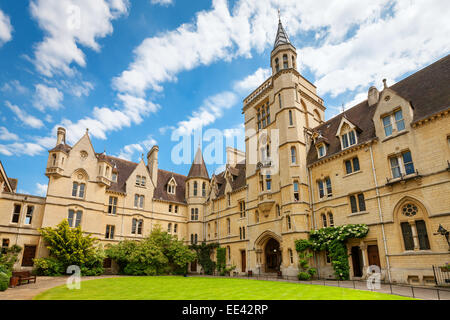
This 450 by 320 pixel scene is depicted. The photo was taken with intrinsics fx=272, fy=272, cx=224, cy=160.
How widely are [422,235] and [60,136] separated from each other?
1456 inches

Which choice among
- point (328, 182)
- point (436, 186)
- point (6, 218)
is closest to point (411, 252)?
point (436, 186)

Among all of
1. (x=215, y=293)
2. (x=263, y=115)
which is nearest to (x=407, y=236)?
(x=215, y=293)

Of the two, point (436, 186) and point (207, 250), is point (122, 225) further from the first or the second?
point (436, 186)

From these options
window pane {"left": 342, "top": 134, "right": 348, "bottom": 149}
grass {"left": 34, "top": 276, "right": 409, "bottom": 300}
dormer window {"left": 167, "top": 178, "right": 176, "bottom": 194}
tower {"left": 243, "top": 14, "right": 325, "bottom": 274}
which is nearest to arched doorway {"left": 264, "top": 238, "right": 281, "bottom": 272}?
tower {"left": 243, "top": 14, "right": 325, "bottom": 274}

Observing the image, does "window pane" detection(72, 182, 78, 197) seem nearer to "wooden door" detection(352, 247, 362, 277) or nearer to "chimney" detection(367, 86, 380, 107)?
"wooden door" detection(352, 247, 362, 277)

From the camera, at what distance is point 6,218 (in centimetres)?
2809

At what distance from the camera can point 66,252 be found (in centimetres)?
2738

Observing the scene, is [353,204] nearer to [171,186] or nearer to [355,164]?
[355,164]

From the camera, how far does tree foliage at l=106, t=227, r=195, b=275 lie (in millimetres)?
30125

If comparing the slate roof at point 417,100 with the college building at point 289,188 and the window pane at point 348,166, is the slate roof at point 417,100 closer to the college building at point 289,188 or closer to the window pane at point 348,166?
the college building at point 289,188

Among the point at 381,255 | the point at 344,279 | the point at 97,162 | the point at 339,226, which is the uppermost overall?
the point at 97,162

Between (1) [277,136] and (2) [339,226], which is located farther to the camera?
(1) [277,136]

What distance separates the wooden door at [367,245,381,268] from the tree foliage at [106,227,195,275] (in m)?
20.2

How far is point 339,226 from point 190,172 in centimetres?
2573
